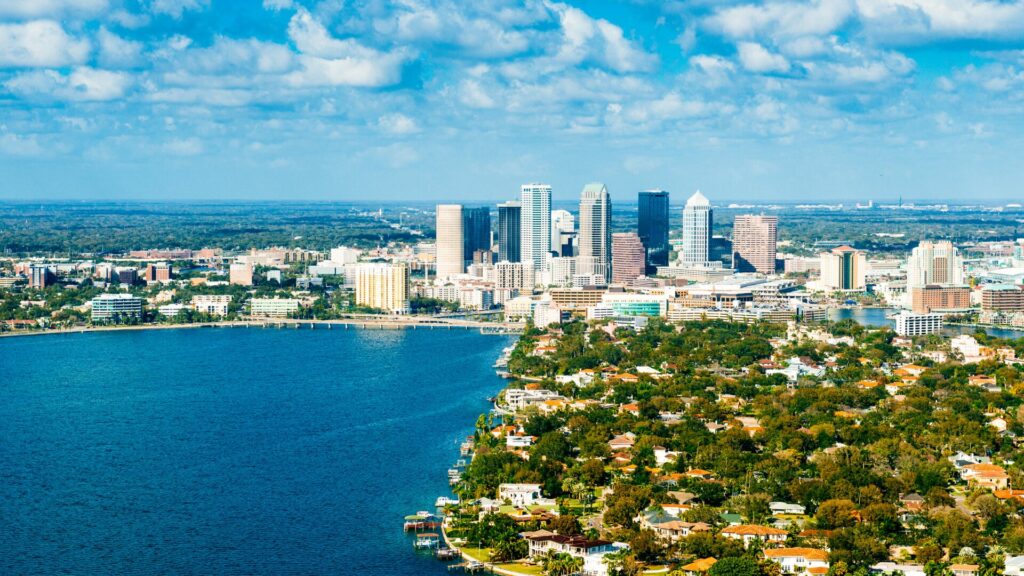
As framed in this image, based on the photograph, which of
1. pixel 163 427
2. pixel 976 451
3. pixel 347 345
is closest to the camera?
pixel 976 451

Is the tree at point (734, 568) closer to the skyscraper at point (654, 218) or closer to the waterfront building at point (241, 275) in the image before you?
the waterfront building at point (241, 275)

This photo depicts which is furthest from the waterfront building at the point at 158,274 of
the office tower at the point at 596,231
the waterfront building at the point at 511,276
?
the office tower at the point at 596,231

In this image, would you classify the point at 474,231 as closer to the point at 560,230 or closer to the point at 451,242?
the point at 451,242

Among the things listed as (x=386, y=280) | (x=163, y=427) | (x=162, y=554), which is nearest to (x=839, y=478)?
(x=162, y=554)

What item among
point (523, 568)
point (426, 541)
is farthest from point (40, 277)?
point (523, 568)

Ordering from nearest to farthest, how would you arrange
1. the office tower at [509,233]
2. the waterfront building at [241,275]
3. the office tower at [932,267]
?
the office tower at [932,267]
the waterfront building at [241,275]
the office tower at [509,233]

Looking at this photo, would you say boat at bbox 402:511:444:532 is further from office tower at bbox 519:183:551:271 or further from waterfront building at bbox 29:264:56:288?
office tower at bbox 519:183:551:271

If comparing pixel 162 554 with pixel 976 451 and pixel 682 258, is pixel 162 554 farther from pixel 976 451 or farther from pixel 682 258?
pixel 682 258
